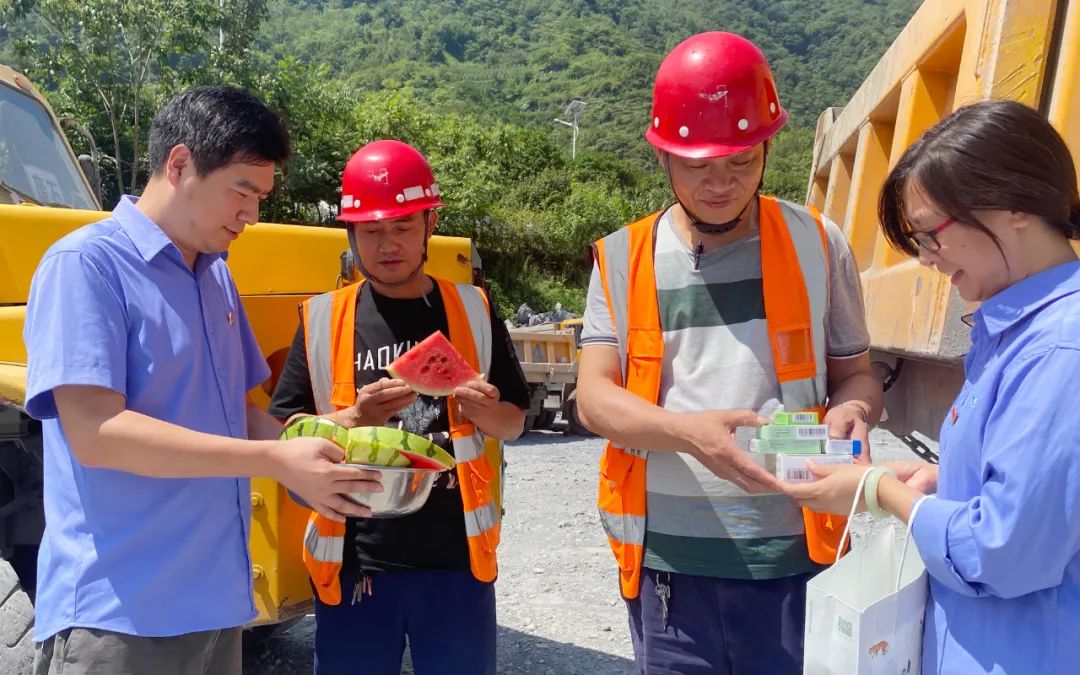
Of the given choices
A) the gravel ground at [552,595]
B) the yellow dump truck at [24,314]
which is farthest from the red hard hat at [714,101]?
the gravel ground at [552,595]

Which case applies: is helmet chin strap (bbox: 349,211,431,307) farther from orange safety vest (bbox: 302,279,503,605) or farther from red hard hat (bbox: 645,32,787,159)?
red hard hat (bbox: 645,32,787,159)

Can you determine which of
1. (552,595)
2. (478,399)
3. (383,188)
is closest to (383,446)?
(478,399)

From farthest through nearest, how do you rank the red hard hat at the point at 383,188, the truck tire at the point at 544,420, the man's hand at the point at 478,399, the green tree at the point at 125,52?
the green tree at the point at 125,52 < the truck tire at the point at 544,420 < the red hard hat at the point at 383,188 < the man's hand at the point at 478,399

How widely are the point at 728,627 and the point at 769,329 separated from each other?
2.47 ft

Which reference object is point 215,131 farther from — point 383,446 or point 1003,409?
point 1003,409

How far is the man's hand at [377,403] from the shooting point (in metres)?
2.62

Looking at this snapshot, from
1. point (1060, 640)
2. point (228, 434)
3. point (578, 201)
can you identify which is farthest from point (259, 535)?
point (578, 201)

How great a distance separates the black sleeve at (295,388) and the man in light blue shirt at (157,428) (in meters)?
0.55

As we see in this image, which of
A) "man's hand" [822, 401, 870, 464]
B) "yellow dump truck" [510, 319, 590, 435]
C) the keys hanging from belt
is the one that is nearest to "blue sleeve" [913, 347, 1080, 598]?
"man's hand" [822, 401, 870, 464]

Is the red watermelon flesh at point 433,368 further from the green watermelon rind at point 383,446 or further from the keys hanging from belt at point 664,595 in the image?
the keys hanging from belt at point 664,595

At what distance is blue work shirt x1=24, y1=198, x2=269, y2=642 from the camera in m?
1.95

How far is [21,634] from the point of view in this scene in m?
3.24

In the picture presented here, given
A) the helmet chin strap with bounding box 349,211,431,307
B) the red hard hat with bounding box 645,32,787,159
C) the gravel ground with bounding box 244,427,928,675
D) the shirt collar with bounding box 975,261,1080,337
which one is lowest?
the gravel ground with bounding box 244,427,928,675

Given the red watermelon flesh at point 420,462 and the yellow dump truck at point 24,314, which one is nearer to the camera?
the red watermelon flesh at point 420,462
